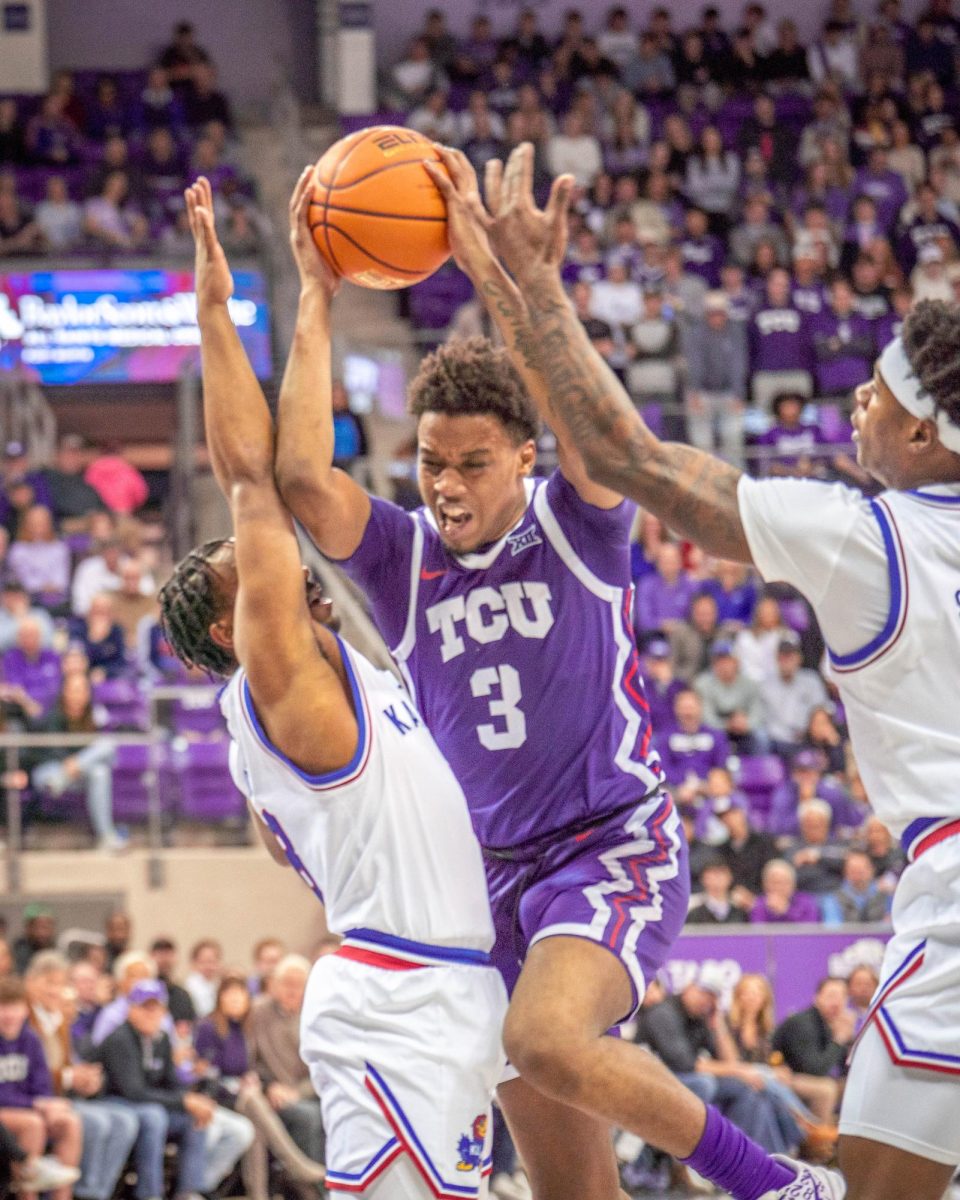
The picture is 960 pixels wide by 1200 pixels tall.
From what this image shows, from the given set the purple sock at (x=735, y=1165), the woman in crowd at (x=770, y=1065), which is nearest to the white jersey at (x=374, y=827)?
the purple sock at (x=735, y=1165)

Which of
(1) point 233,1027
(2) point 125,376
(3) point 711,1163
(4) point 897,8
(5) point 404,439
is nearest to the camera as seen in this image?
(3) point 711,1163

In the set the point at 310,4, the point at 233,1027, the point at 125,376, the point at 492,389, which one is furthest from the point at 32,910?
the point at 310,4

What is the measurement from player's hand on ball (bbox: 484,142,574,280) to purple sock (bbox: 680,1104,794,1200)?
2053mm

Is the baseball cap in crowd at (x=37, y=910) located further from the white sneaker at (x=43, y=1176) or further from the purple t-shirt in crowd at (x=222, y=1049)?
the white sneaker at (x=43, y=1176)

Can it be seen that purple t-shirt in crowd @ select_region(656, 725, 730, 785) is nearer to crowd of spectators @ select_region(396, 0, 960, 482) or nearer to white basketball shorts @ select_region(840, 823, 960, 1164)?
crowd of spectators @ select_region(396, 0, 960, 482)

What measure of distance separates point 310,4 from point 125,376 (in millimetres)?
6168

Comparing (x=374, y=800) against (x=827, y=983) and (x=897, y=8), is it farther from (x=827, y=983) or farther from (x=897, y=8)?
(x=897, y=8)

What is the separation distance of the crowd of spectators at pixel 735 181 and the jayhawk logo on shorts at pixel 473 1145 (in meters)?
10.8

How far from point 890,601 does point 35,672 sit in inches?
418

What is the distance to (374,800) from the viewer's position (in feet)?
14.0

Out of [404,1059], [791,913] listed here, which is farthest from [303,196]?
[791,913]

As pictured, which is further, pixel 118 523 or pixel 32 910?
pixel 118 523

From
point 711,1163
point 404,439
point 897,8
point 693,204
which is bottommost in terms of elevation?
point 711,1163

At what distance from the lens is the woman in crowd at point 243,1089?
10.8 meters
